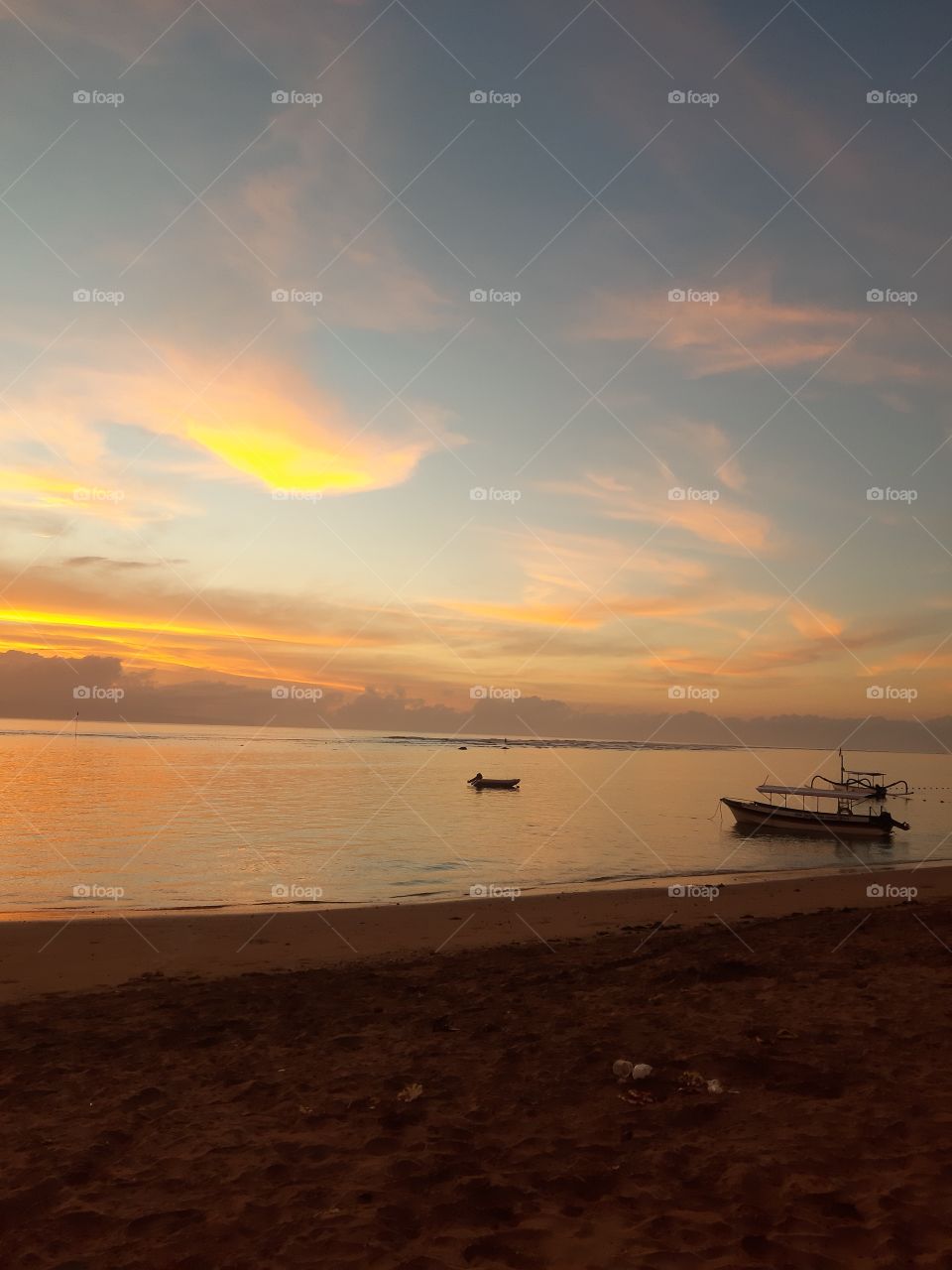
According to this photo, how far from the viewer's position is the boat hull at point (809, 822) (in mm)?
44531

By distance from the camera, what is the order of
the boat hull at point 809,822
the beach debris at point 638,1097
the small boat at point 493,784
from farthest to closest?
the small boat at point 493,784
the boat hull at point 809,822
the beach debris at point 638,1097

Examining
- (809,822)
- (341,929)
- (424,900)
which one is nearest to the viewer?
(341,929)

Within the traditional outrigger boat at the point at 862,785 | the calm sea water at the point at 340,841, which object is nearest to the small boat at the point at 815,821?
the calm sea water at the point at 340,841

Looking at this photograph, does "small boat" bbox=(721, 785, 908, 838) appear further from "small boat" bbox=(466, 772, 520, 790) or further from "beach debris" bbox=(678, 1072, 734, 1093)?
"beach debris" bbox=(678, 1072, 734, 1093)

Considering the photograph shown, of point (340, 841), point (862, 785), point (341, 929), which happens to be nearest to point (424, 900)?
point (341, 929)

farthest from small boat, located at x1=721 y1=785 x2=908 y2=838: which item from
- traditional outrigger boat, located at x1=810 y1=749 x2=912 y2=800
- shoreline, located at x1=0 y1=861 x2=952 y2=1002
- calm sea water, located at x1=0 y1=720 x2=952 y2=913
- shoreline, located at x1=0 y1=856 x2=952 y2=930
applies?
shoreline, located at x1=0 y1=861 x2=952 y2=1002

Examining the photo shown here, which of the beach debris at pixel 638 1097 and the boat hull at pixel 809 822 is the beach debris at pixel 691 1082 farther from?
the boat hull at pixel 809 822

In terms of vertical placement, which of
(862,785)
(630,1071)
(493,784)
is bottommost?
(630,1071)

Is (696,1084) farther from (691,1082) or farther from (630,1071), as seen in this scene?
(630,1071)

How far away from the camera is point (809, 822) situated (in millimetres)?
46344

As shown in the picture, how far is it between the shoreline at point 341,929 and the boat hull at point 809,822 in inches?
805

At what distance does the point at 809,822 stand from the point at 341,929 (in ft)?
120

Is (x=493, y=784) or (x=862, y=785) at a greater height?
(x=493, y=784)

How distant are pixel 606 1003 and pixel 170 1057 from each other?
5.28 m
